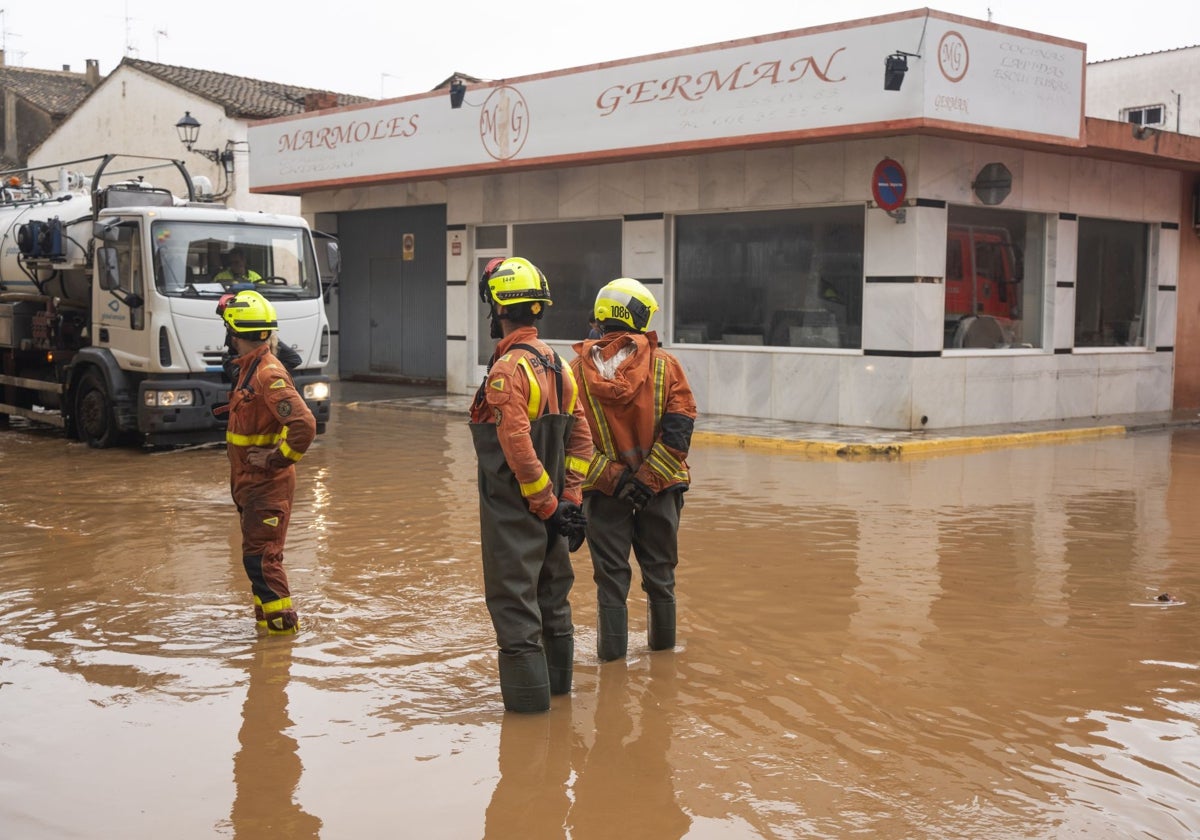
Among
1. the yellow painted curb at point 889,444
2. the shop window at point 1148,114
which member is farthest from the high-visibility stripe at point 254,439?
the shop window at point 1148,114

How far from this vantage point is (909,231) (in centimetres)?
1520

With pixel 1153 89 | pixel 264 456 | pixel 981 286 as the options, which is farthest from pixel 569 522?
pixel 1153 89

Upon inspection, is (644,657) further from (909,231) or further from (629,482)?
(909,231)

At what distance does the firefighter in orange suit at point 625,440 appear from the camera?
235 inches

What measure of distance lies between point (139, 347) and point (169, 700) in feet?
29.2

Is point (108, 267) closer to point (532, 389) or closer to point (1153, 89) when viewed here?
point (532, 389)

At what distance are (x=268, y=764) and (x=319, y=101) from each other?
20940 mm

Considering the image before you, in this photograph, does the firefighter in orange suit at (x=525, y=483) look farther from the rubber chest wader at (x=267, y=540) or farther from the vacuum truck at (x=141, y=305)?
the vacuum truck at (x=141, y=305)

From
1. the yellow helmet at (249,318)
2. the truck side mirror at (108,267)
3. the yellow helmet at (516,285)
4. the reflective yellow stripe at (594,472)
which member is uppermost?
the truck side mirror at (108,267)

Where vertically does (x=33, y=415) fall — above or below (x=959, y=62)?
below

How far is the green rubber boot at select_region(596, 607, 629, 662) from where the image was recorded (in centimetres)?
604

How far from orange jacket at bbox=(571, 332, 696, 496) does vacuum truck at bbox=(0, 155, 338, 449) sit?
25.8ft

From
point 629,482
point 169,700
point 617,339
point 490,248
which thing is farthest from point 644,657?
point 490,248

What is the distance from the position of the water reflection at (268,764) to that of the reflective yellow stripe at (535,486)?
129cm
